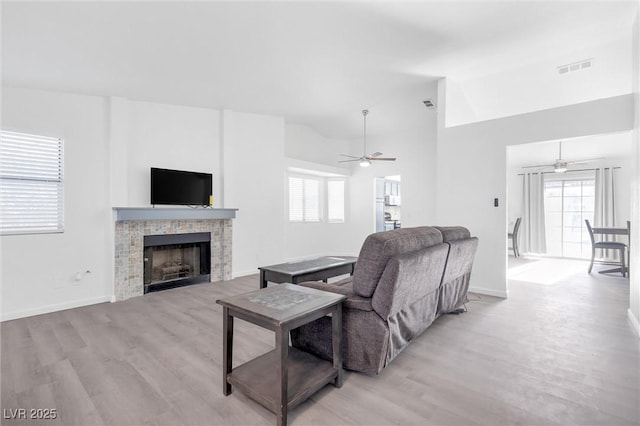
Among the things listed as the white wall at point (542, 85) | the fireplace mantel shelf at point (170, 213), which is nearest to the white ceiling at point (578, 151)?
the white wall at point (542, 85)

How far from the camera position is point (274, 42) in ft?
10.8

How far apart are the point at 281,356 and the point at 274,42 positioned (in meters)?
3.08

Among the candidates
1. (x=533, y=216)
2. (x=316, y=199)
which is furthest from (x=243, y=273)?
(x=533, y=216)

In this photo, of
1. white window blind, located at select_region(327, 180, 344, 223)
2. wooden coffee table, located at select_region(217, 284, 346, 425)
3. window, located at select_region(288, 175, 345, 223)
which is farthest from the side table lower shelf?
white window blind, located at select_region(327, 180, 344, 223)

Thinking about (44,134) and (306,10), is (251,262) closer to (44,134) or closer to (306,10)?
(44,134)

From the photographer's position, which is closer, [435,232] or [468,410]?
[468,410]

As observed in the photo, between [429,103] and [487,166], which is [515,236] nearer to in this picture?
[487,166]

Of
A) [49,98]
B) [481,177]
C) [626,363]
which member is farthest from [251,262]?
[626,363]

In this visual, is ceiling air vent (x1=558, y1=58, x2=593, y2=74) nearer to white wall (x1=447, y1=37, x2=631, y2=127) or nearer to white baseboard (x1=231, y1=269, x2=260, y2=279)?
white wall (x1=447, y1=37, x2=631, y2=127)

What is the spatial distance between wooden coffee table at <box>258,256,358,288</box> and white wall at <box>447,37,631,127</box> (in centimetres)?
288

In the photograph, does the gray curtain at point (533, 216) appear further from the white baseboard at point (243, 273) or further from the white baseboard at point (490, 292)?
the white baseboard at point (243, 273)

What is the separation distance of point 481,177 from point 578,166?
5.18 metres

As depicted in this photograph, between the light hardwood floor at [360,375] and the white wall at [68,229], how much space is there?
38cm

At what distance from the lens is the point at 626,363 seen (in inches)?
93.7
